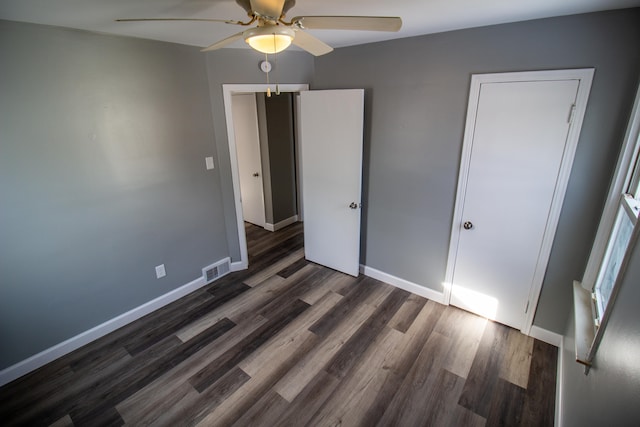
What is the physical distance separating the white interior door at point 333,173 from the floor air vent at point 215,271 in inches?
40.4

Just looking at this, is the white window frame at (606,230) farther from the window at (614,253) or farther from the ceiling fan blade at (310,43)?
the ceiling fan blade at (310,43)

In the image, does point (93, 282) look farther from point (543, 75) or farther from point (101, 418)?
point (543, 75)

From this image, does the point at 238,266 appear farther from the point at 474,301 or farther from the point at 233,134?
the point at 474,301

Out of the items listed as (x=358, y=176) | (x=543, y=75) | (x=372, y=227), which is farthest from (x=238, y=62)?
(x=543, y=75)

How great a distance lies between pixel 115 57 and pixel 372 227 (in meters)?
2.72

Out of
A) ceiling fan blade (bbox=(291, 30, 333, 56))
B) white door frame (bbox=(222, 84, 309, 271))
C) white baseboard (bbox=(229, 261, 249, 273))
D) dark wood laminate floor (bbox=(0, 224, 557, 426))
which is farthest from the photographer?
Result: white baseboard (bbox=(229, 261, 249, 273))

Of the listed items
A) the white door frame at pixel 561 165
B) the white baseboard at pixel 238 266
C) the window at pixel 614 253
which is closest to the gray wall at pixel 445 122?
the white door frame at pixel 561 165

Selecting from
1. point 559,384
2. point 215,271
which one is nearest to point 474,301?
point 559,384

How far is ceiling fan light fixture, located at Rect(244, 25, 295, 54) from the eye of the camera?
52.5 inches

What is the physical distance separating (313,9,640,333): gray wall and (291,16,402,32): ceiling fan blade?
4.34ft

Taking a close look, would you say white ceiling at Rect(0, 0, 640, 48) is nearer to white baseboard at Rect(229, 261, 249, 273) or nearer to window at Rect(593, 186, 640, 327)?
window at Rect(593, 186, 640, 327)

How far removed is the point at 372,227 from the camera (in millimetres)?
3316

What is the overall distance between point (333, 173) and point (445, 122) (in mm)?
1211

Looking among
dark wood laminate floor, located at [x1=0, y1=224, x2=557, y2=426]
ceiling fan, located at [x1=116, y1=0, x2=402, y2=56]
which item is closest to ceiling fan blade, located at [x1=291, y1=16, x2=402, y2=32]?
ceiling fan, located at [x1=116, y1=0, x2=402, y2=56]
